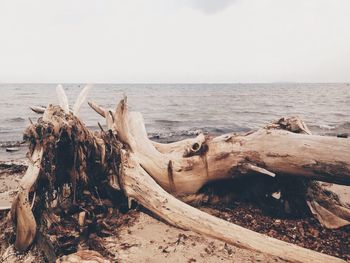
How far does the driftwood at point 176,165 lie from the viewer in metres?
3.35

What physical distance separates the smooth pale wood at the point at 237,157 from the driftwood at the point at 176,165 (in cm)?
1

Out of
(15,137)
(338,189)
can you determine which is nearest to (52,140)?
(338,189)

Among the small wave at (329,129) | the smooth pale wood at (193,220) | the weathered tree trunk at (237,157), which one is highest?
the weathered tree trunk at (237,157)

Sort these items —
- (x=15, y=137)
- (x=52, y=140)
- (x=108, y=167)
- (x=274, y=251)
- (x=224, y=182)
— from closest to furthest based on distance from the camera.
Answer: (x=274, y=251) < (x=52, y=140) < (x=108, y=167) < (x=224, y=182) < (x=15, y=137)

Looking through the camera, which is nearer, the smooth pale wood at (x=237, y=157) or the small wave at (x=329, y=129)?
the smooth pale wood at (x=237, y=157)

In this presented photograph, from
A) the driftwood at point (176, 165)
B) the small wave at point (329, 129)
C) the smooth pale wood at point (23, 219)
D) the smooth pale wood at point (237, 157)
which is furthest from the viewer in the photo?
the small wave at point (329, 129)

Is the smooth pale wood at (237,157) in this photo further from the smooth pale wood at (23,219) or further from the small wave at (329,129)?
the small wave at (329,129)

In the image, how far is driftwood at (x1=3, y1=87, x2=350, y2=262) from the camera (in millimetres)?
3350

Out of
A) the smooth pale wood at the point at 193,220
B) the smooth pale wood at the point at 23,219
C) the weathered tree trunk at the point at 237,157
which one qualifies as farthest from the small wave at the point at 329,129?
the smooth pale wood at the point at 23,219

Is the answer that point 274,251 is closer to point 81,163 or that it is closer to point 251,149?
point 251,149

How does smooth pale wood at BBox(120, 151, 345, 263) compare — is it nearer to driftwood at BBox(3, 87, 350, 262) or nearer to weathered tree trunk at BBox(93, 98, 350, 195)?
driftwood at BBox(3, 87, 350, 262)

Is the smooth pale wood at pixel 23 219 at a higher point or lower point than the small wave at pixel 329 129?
higher

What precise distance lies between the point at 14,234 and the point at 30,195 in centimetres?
47

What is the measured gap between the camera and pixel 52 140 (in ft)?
11.7
